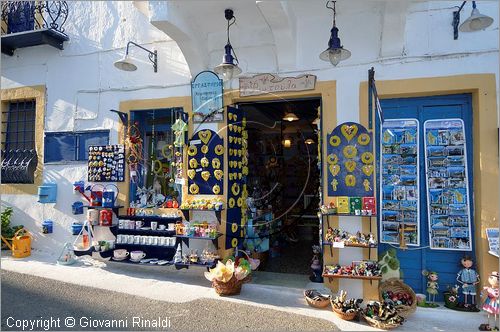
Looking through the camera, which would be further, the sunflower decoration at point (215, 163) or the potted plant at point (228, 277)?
the sunflower decoration at point (215, 163)

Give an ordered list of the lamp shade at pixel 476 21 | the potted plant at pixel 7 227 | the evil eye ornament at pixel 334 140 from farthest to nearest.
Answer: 1. the potted plant at pixel 7 227
2. the evil eye ornament at pixel 334 140
3. the lamp shade at pixel 476 21

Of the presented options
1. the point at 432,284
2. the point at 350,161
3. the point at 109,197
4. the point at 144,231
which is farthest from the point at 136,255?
the point at 432,284

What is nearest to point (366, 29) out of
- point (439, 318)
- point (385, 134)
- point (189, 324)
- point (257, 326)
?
point (385, 134)

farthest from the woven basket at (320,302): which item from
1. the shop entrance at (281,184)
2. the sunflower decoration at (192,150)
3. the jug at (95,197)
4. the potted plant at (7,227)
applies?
the potted plant at (7,227)

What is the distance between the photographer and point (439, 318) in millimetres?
4566

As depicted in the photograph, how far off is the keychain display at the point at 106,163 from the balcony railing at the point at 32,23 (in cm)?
279

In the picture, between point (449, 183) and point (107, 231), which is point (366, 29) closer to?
point (449, 183)

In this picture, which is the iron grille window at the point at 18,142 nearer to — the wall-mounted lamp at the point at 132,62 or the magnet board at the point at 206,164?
the wall-mounted lamp at the point at 132,62

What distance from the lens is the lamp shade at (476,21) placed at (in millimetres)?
4027

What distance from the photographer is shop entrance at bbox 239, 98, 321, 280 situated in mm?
6965

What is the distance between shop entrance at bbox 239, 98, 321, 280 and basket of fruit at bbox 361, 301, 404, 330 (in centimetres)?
206

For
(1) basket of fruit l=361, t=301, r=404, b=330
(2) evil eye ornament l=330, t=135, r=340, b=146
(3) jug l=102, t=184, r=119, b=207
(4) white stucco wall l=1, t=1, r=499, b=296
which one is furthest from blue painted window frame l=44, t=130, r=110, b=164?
(1) basket of fruit l=361, t=301, r=404, b=330

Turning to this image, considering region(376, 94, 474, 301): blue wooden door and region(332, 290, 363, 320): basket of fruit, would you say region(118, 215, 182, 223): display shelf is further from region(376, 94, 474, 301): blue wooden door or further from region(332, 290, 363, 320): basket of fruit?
region(376, 94, 474, 301): blue wooden door

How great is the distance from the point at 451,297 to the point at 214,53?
5889mm
